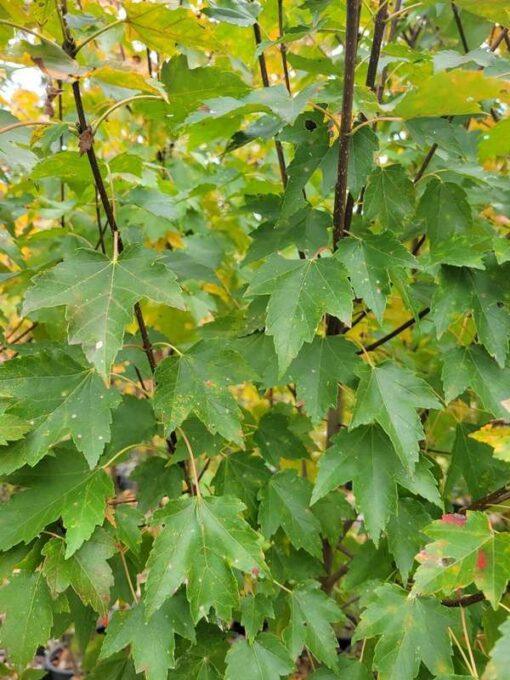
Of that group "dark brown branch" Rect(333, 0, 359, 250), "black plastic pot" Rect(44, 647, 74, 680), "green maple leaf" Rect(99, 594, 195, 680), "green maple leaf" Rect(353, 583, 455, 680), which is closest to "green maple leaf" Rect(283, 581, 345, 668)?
"green maple leaf" Rect(353, 583, 455, 680)

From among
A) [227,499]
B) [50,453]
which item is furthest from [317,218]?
[50,453]

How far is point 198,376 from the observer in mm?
1176

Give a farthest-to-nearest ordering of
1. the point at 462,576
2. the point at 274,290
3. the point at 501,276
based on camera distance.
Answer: the point at 501,276 → the point at 274,290 → the point at 462,576

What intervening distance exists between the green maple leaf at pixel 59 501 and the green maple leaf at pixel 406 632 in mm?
593

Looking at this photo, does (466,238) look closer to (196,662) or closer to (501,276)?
(501,276)

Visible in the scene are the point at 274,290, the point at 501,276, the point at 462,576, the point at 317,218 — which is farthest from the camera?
the point at 317,218

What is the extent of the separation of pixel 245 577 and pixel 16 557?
51 centimetres

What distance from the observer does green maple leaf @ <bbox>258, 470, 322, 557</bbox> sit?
4.42 ft

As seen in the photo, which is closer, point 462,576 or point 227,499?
point 462,576

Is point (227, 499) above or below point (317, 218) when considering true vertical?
below

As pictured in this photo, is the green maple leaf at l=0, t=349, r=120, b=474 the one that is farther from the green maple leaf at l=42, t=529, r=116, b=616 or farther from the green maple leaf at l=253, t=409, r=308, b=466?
the green maple leaf at l=253, t=409, r=308, b=466

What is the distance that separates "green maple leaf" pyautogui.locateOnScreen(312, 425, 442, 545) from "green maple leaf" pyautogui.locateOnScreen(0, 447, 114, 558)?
448 millimetres

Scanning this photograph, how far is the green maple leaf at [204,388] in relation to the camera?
113 centimetres

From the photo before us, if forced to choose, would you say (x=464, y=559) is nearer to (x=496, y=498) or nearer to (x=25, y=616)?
(x=496, y=498)
